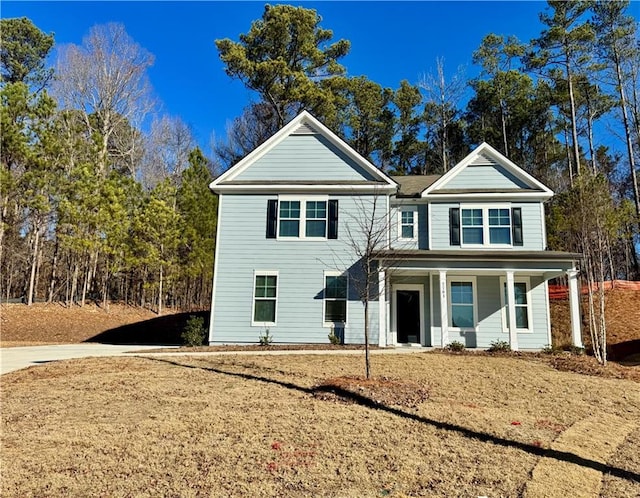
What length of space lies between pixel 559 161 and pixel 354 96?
15.7m

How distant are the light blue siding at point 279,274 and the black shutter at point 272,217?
0.15m

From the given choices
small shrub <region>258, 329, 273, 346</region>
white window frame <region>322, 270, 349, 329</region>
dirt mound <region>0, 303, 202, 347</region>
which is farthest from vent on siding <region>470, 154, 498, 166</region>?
dirt mound <region>0, 303, 202, 347</region>

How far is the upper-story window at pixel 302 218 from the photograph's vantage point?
1423 centimetres

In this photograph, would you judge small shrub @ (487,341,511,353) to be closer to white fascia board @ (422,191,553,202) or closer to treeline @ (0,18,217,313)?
white fascia board @ (422,191,553,202)

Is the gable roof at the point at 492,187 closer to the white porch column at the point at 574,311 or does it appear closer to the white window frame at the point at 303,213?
the white porch column at the point at 574,311

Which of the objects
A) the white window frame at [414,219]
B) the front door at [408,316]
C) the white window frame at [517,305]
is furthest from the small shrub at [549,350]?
the white window frame at [414,219]

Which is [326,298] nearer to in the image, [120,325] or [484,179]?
[484,179]

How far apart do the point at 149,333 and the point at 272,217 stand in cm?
→ 1021

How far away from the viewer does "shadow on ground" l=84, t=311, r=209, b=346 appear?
733 inches

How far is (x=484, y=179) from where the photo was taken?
49.7 feet

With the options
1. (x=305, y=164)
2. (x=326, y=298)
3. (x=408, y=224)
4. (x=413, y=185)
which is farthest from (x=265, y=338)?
(x=413, y=185)

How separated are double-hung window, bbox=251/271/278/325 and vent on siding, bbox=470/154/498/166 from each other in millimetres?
8287

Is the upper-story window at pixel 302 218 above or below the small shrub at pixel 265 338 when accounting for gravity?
above

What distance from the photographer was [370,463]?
4133 mm
